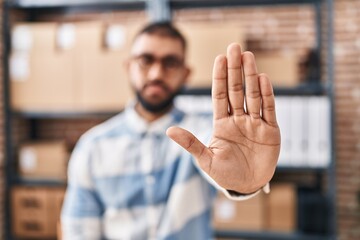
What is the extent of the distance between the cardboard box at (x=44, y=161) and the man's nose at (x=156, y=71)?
1709mm

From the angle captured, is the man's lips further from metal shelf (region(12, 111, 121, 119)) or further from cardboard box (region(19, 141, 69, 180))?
cardboard box (region(19, 141, 69, 180))

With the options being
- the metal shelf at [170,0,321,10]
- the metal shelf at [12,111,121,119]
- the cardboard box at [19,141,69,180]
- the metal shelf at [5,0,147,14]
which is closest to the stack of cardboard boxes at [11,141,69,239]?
the cardboard box at [19,141,69,180]

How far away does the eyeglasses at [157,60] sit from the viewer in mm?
1191

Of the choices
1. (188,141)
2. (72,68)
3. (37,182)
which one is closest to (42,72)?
(72,68)

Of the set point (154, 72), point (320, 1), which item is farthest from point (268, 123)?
point (320, 1)

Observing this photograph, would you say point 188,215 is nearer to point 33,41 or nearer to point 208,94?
point 208,94

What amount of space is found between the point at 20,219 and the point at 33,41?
1089 millimetres

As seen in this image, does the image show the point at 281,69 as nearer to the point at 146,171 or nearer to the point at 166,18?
the point at 166,18

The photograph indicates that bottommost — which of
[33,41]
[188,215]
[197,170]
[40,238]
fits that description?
[40,238]

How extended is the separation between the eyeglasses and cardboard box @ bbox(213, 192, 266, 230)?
1.39m

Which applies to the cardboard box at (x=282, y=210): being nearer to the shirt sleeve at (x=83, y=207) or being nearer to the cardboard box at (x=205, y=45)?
the cardboard box at (x=205, y=45)

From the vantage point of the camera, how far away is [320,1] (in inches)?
105

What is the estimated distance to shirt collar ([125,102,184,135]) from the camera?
49.7 inches

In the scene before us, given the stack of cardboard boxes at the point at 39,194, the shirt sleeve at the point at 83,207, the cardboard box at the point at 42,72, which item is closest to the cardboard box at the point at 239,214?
the stack of cardboard boxes at the point at 39,194
